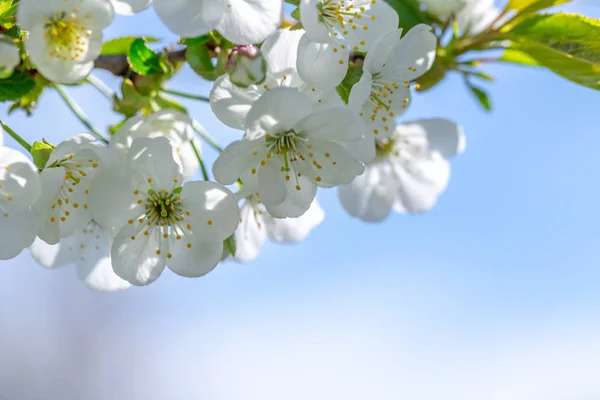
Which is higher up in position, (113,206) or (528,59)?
(528,59)

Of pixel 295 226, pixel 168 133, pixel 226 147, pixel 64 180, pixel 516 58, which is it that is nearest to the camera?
pixel 226 147

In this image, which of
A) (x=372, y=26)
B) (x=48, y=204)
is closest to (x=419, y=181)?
(x=372, y=26)

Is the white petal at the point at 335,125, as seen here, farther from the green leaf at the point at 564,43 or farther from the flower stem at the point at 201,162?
the green leaf at the point at 564,43

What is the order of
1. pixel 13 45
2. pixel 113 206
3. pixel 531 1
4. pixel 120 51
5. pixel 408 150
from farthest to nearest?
pixel 408 150 → pixel 531 1 → pixel 120 51 → pixel 113 206 → pixel 13 45

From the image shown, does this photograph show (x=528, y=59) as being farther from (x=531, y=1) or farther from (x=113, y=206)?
(x=113, y=206)

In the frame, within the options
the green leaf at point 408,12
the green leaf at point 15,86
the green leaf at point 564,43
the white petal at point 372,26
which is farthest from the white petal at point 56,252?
the green leaf at point 564,43

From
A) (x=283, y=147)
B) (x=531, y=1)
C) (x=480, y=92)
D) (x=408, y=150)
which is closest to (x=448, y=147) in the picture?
(x=408, y=150)

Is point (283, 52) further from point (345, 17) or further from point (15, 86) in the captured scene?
point (15, 86)
